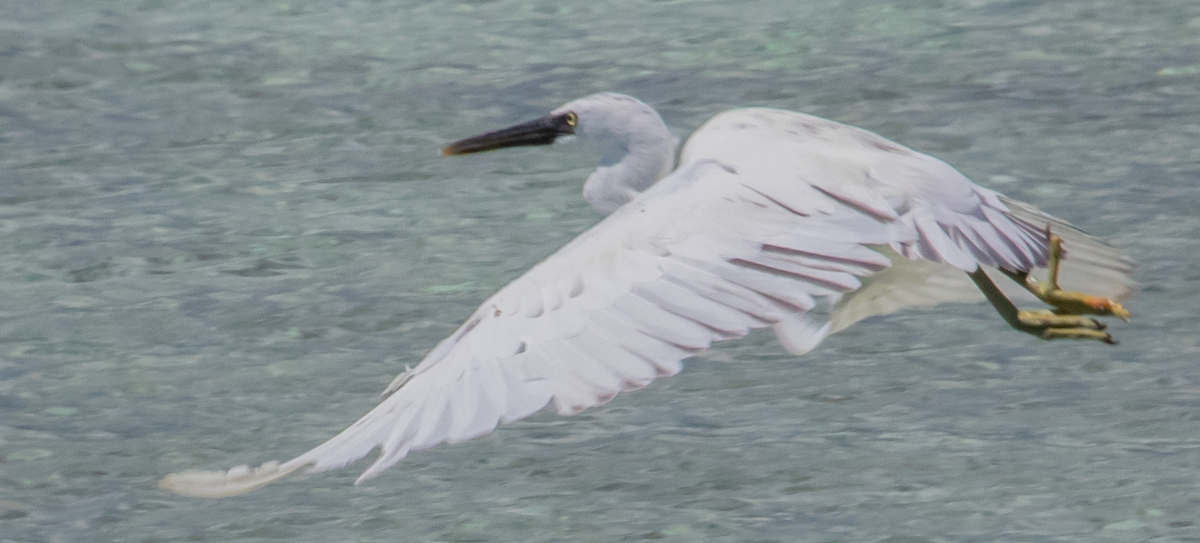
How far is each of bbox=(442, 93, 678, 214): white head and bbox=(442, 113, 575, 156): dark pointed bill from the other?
0.01 m

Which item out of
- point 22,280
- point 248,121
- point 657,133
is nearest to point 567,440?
point 657,133

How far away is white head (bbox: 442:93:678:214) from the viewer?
3.01 metres

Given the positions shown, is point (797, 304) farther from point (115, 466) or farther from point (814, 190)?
point (115, 466)

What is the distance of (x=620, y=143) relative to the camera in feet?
10.0

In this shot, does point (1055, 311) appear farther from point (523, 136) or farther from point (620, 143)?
point (523, 136)

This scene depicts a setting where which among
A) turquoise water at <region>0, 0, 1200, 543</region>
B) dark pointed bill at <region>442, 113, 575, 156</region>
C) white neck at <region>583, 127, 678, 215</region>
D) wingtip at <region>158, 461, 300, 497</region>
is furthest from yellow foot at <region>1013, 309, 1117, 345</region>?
wingtip at <region>158, 461, 300, 497</region>

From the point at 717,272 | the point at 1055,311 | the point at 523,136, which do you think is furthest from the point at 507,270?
the point at 717,272

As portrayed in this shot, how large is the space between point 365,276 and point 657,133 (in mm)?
1093

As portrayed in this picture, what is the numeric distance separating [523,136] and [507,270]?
2.19ft

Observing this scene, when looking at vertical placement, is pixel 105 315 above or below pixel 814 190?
below

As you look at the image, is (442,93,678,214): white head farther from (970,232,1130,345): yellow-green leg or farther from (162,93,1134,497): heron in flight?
(970,232,1130,345): yellow-green leg

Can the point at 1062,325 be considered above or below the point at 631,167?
below

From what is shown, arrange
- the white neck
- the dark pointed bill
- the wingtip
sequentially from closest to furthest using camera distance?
the wingtip
the white neck
the dark pointed bill

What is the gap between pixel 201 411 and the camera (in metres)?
3.26
